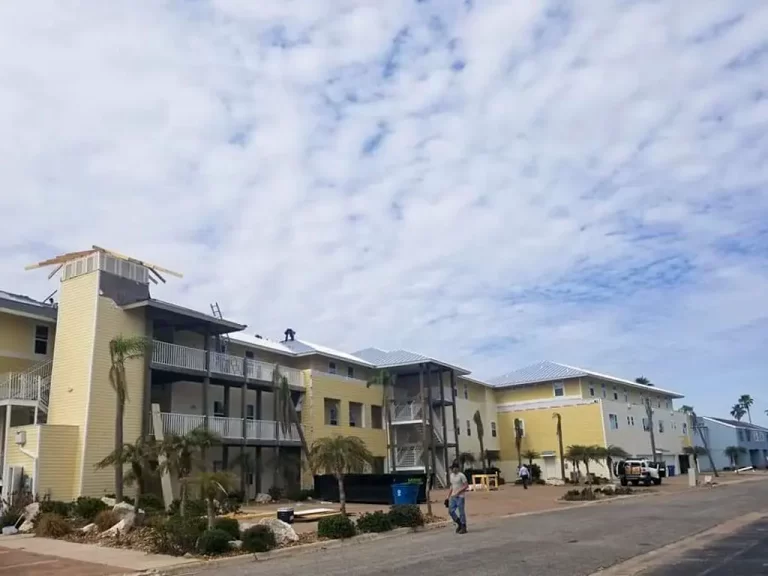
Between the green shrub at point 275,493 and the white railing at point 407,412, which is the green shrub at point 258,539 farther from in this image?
the white railing at point 407,412

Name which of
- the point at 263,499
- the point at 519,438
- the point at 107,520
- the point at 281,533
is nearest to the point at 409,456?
the point at 519,438

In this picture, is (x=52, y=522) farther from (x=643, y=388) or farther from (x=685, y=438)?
(x=685, y=438)

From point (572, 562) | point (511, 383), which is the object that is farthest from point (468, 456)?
point (572, 562)

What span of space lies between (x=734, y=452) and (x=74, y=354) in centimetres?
8000

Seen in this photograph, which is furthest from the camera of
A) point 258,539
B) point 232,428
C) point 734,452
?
point 734,452

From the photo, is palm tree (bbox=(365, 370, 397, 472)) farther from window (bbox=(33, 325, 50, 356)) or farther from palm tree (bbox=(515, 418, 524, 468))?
window (bbox=(33, 325, 50, 356))

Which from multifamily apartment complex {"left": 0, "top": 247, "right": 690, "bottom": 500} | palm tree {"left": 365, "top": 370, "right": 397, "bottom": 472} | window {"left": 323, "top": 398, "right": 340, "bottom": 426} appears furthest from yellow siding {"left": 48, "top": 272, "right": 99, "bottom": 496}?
palm tree {"left": 365, "top": 370, "right": 397, "bottom": 472}

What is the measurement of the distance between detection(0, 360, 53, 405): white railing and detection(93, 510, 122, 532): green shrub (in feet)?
28.4

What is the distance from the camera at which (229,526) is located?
1669cm

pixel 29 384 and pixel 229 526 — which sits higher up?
pixel 29 384

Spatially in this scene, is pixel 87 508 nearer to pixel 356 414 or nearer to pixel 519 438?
pixel 356 414

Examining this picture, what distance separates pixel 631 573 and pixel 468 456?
39606 millimetres

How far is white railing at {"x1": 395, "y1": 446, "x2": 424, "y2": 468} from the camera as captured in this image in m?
45.5

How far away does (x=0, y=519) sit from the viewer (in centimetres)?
2169
